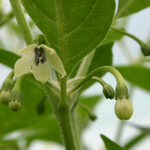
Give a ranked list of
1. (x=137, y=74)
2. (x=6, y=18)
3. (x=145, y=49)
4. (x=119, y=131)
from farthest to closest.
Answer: (x=119, y=131)
(x=137, y=74)
(x=6, y=18)
(x=145, y=49)

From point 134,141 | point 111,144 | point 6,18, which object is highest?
point 6,18

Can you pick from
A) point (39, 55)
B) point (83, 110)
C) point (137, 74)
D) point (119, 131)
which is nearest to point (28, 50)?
point (39, 55)

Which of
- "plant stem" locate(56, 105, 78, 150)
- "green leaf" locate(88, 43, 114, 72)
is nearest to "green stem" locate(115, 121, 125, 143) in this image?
"green leaf" locate(88, 43, 114, 72)

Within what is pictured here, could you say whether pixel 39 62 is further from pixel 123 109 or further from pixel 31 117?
pixel 31 117

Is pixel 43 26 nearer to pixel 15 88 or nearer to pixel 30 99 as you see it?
pixel 15 88

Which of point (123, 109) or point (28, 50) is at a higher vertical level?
point (28, 50)

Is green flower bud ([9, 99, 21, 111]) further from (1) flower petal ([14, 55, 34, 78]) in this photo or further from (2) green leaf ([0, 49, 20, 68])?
(2) green leaf ([0, 49, 20, 68])

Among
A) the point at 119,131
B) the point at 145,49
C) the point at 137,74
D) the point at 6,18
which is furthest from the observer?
the point at 119,131
